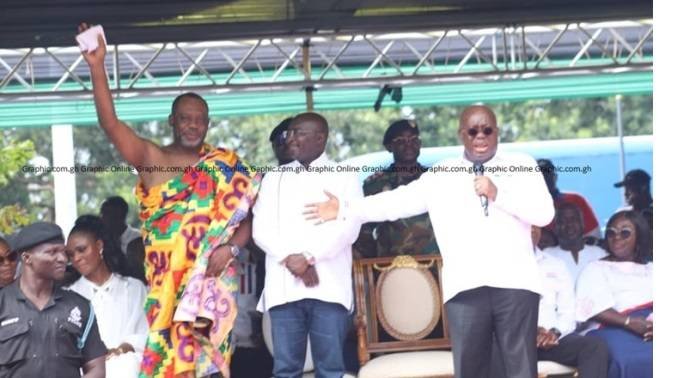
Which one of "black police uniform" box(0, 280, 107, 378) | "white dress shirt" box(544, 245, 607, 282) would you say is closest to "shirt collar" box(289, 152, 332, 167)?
"black police uniform" box(0, 280, 107, 378)

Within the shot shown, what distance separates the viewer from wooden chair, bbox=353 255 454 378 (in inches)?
306

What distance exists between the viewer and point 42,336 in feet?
19.6

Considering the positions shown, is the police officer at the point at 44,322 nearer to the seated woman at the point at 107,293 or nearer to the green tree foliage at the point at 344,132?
the seated woman at the point at 107,293

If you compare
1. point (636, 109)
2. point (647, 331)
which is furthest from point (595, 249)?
point (636, 109)

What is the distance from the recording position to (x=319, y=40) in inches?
451

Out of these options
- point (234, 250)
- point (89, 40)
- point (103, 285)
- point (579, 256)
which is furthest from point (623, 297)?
point (89, 40)

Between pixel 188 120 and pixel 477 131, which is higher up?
pixel 188 120

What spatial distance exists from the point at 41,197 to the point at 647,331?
69.0 feet

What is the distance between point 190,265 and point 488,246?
68.7 inches

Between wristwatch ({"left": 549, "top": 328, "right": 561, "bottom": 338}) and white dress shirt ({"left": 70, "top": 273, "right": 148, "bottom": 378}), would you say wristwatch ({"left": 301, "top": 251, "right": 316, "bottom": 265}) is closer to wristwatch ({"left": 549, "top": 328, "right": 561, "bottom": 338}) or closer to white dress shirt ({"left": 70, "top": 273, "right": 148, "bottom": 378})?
white dress shirt ({"left": 70, "top": 273, "right": 148, "bottom": 378})

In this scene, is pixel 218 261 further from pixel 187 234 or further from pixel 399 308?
pixel 399 308
